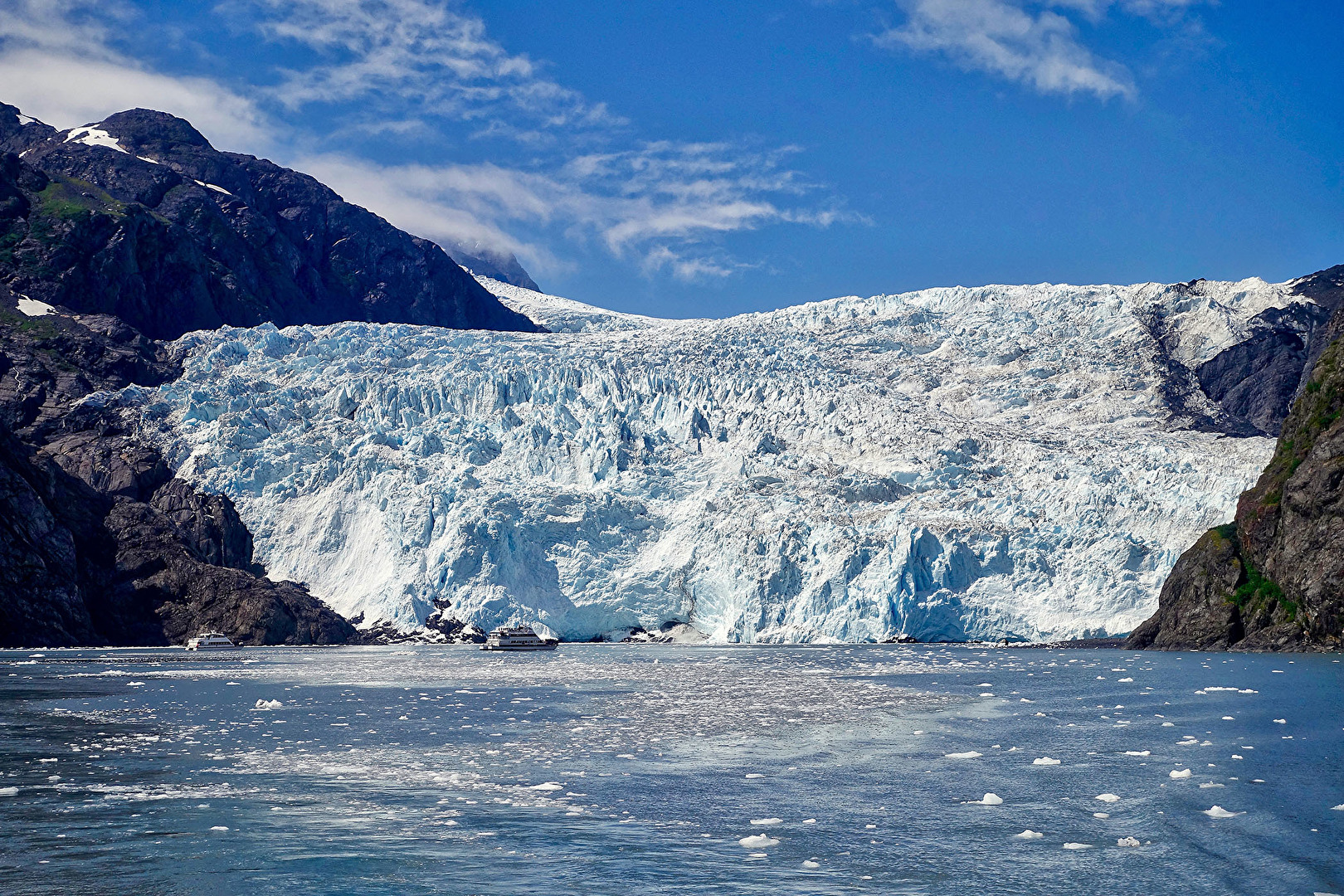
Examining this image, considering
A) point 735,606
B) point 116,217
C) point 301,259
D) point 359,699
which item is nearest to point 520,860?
point 359,699

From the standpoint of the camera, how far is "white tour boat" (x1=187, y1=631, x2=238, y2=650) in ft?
187

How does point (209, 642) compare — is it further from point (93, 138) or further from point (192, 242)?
point (93, 138)

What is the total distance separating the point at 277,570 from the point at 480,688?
39261 millimetres

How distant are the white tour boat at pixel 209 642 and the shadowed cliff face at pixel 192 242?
138 feet

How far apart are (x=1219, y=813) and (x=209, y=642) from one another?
5270 cm

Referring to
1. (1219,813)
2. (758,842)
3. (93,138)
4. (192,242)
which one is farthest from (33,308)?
(1219,813)

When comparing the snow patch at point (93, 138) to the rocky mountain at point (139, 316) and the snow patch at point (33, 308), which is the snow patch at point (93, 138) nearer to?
the rocky mountain at point (139, 316)

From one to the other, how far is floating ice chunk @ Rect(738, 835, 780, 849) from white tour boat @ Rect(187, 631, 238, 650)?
4971 cm

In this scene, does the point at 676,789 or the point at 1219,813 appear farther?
the point at 676,789

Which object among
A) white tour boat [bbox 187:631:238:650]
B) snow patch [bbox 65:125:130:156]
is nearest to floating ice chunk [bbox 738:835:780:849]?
white tour boat [bbox 187:631:238:650]

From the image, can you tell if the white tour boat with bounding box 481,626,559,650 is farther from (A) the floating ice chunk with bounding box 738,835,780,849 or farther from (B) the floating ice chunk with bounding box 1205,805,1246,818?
(B) the floating ice chunk with bounding box 1205,805,1246,818

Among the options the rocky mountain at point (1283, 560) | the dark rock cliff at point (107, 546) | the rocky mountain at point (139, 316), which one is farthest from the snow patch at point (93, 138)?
the rocky mountain at point (1283, 560)

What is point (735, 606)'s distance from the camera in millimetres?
62031

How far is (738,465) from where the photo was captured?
70.8 meters
